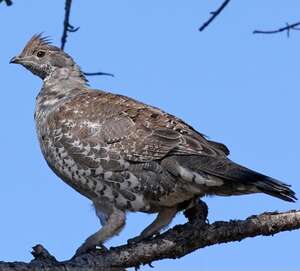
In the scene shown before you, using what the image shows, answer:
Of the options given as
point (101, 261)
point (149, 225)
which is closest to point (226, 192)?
point (149, 225)

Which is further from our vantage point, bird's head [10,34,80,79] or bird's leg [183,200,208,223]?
bird's head [10,34,80,79]

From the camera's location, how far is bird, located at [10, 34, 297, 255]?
815 centimetres

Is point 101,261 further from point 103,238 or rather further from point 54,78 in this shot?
point 54,78

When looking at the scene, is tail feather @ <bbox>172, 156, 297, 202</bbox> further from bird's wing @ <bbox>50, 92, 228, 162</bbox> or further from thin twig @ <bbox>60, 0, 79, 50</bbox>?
thin twig @ <bbox>60, 0, 79, 50</bbox>

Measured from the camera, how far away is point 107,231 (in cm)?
827

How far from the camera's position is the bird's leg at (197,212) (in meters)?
8.04

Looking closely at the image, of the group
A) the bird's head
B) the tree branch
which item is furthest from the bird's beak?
the tree branch

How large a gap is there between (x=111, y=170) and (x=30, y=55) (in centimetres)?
261

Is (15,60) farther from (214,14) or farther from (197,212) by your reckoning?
(214,14)

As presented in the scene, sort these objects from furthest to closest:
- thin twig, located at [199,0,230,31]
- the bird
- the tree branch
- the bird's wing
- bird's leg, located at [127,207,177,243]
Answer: bird's leg, located at [127,207,177,243] → the bird's wing → the bird → the tree branch → thin twig, located at [199,0,230,31]

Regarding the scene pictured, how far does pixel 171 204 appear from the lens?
848 centimetres

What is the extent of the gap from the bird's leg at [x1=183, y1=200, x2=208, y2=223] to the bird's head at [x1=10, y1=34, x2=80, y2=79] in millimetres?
2899

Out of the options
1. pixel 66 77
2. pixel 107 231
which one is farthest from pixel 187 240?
pixel 66 77

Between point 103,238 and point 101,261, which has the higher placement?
point 103,238
